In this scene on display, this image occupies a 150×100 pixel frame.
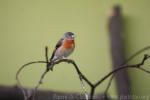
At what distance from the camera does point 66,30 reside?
1.36 m

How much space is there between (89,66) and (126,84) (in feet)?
0.62

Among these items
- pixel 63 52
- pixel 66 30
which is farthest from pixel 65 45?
pixel 66 30

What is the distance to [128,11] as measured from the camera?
1.84 m

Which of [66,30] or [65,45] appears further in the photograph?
[66,30]

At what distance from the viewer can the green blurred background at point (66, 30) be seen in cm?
147

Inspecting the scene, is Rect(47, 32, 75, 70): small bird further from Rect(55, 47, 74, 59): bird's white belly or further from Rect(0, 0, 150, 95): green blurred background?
Rect(0, 0, 150, 95): green blurred background

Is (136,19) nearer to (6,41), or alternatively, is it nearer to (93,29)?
(93,29)

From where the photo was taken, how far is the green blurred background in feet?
4.82

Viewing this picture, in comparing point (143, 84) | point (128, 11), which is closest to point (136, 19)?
point (128, 11)

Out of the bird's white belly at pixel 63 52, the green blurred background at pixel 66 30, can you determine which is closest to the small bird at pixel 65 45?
the bird's white belly at pixel 63 52

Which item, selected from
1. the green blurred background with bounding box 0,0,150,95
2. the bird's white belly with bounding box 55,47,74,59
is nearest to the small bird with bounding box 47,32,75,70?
the bird's white belly with bounding box 55,47,74,59

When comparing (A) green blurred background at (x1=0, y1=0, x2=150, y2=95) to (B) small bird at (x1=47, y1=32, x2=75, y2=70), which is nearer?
(B) small bird at (x1=47, y1=32, x2=75, y2=70)

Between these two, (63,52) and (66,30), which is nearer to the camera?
(63,52)

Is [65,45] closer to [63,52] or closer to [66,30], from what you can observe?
[63,52]
